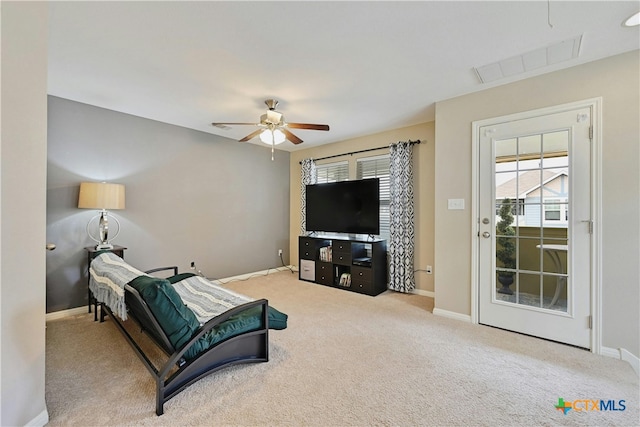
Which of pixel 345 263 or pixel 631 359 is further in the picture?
pixel 345 263

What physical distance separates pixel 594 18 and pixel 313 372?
3146mm

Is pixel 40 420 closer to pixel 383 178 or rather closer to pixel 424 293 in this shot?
pixel 424 293

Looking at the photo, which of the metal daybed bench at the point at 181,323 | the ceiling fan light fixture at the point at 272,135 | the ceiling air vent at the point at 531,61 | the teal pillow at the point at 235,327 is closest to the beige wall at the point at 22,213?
the metal daybed bench at the point at 181,323

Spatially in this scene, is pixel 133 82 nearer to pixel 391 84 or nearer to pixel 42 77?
pixel 42 77

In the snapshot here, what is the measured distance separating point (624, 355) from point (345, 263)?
9.76ft

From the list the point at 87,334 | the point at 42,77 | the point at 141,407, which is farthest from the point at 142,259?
the point at 42,77

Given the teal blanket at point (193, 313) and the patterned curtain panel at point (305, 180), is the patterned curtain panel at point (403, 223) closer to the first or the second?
the patterned curtain panel at point (305, 180)

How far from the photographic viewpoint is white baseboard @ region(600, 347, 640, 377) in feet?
7.02

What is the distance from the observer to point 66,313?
3160 millimetres

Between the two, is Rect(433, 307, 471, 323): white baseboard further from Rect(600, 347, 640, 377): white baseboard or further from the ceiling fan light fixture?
the ceiling fan light fixture

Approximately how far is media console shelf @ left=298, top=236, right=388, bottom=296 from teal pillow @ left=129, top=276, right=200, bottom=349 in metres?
2.80

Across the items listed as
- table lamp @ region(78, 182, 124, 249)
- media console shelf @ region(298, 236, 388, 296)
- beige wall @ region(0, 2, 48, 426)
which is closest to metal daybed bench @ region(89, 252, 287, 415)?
beige wall @ region(0, 2, 48, 426)

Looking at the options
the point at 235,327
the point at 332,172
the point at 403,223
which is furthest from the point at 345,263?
the point at 235,327

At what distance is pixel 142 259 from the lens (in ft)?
12.4
